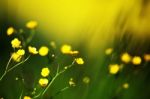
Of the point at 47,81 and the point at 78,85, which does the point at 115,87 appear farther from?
the point at 47,81

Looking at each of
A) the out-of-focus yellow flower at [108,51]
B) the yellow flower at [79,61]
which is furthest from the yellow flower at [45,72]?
the out-of-focus yellow flower at [108,51]

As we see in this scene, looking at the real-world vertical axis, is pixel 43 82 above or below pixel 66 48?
below

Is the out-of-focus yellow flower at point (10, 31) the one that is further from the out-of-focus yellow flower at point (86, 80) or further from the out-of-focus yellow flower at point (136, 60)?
the out-of-focus yellow flower at point (136, 60)

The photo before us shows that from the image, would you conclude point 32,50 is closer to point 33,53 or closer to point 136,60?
point 33,53

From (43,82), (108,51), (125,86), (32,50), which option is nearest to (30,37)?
(32,50)

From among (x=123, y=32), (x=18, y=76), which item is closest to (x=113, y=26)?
(x=123, y=32)

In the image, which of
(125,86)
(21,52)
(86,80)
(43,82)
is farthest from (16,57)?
(125,86)

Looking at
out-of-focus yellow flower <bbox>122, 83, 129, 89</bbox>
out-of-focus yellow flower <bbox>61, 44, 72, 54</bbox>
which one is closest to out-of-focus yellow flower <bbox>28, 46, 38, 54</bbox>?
out-of-focus yellow flower <bbox>61, 44, 72, 54</bbox>

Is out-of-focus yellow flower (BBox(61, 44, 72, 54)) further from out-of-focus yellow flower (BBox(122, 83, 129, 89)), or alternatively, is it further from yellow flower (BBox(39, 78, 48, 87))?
out-of-focus yellow flower (BBox(122, 83, 129, 89))
